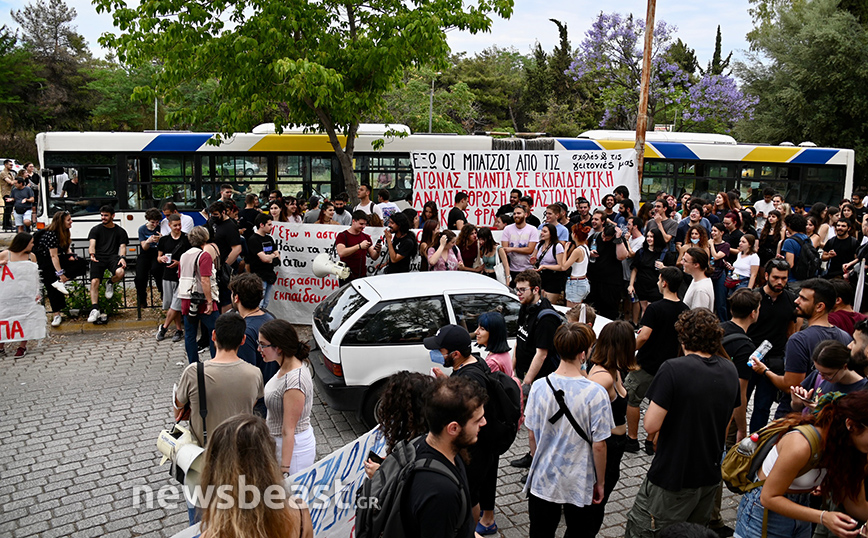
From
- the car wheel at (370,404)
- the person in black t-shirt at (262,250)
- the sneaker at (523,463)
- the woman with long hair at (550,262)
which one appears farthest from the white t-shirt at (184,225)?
the sneaker at (523,463)

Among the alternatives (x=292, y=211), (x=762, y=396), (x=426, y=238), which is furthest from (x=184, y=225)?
(x=762, y=396)

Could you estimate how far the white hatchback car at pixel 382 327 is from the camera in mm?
6613

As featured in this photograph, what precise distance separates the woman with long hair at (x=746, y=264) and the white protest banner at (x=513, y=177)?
4.22 m

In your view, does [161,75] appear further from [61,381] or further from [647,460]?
[647,460]

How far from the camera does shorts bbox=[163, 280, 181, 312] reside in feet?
31.2

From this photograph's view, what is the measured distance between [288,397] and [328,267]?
5471mm

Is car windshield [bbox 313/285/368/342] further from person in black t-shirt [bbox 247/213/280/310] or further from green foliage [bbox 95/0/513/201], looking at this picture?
green foliage [bbox 95/0/513/201]

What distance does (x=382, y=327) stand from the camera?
670 centimetres

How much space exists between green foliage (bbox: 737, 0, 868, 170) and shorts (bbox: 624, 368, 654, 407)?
92.4ft

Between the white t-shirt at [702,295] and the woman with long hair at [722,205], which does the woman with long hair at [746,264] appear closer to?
the white t-shirt at [702,295]

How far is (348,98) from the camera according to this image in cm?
1296

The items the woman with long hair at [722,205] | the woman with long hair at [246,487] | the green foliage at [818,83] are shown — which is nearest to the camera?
the woman with long hair at [246,487]

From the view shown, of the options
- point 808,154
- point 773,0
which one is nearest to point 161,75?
point 808,154

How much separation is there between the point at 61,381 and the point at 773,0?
5272cm
